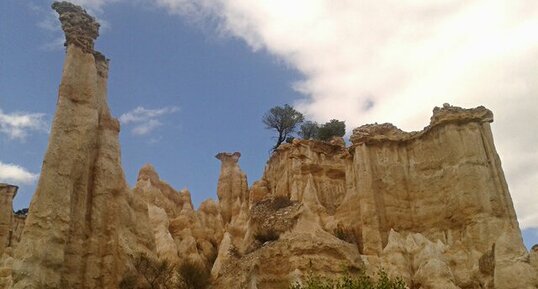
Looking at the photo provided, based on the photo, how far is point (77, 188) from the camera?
80.8ft

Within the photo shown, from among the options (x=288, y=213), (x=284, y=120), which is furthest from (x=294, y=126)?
(x=288, y=213)

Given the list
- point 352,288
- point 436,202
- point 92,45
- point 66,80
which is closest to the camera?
point 352,288

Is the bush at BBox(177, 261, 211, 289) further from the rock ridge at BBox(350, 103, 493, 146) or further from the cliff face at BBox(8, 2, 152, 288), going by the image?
the rock ridge at BBox(350, 103, 493, 146)

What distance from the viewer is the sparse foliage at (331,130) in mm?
54125

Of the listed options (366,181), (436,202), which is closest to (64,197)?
(366,181)

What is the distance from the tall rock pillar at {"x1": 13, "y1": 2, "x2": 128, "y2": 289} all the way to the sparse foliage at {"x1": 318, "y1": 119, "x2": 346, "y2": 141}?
92.3ft

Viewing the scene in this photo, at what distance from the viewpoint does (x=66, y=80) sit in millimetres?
26469

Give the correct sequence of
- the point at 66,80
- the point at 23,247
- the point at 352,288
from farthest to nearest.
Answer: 1. the point at 66,80
2. the point at 23,247
3. the point at 352,288

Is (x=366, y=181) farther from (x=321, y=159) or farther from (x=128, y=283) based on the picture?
(x=128, y=283)

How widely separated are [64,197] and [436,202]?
69.0 feet

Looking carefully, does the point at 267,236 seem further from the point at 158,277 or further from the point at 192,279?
the point at 158,277

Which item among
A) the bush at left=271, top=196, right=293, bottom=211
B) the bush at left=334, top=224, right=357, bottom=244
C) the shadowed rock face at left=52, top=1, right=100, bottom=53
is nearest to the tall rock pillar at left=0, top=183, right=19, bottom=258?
the shadowed rock face at left=52, top=1, right=100, bottom=53

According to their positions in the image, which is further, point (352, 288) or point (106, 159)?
point (106, 159)

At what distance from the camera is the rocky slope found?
22.3 meters
